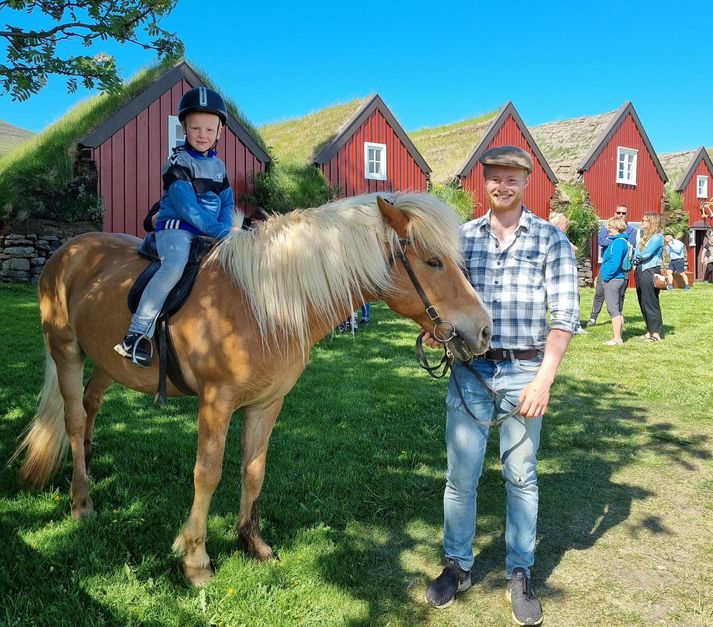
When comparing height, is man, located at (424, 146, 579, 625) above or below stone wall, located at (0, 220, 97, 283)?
below

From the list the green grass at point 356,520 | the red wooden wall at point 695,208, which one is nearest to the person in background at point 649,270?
the green grass at point 356,520

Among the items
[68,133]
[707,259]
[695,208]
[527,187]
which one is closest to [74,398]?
[68,133]

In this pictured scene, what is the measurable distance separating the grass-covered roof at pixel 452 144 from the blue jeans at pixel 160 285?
771 inches

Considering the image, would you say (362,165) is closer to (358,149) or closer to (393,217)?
(358,149)

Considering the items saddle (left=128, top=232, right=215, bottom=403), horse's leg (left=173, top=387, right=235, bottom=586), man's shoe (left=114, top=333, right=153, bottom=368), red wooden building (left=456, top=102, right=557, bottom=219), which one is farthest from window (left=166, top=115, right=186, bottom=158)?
horse's leg (left=173, top=387, right=235, bottom=586)

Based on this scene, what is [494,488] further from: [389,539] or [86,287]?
[86,287]

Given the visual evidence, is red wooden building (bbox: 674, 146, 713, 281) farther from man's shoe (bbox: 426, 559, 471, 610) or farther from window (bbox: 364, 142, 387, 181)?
man's shoe (bbox: 426, 559, 471, 610)

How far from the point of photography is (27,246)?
13297 millimetres

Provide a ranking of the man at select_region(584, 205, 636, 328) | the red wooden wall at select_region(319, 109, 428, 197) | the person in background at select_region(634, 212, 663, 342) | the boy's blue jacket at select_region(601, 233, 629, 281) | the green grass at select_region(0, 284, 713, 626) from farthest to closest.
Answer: the red wooden wall at select_region(319, 109, 428, 197), the man at select_region(584, 205, 636, 328), the person in background at select_region(634, 212, 663, 342), the boy's blue jacket at select_region(601, 233, 629, 281), the green grass at select_region(0, 284, 713, 626)

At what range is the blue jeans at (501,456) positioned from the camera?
2.75 metres

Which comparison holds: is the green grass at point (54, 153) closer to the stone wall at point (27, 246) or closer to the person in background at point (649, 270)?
the stone wall at point (27, 246)

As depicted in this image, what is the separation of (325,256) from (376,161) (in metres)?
→ 17.8

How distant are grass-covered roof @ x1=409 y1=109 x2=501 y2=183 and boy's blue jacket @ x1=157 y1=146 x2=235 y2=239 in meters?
19.1

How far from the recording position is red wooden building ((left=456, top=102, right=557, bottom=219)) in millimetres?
21797
